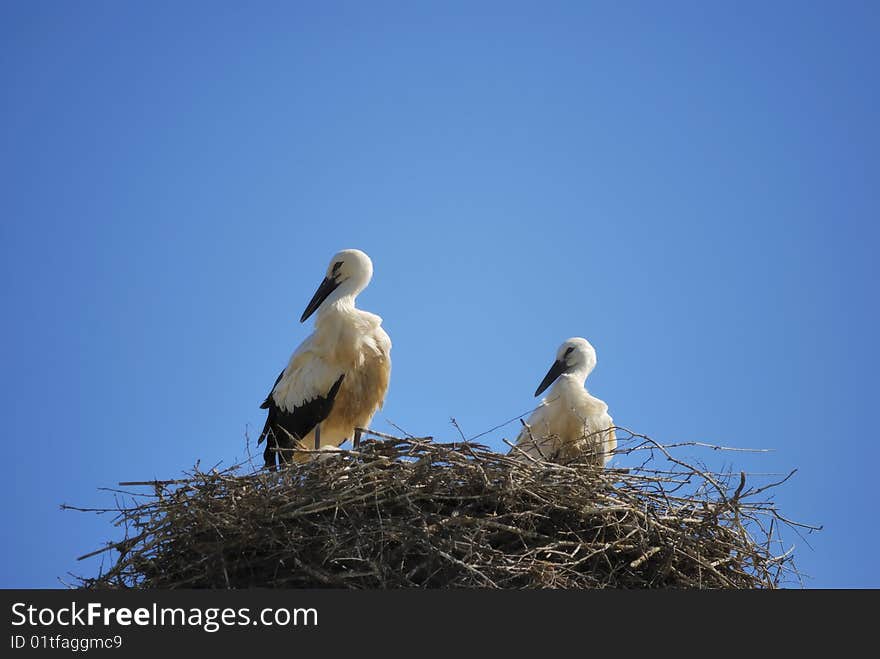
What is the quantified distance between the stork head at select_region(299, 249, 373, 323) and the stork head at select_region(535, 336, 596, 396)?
4.39 ft

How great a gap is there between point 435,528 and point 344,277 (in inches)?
108

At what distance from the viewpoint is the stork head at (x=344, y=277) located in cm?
696

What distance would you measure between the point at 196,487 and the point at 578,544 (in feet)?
5.28

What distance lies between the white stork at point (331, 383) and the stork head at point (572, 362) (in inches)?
48.7

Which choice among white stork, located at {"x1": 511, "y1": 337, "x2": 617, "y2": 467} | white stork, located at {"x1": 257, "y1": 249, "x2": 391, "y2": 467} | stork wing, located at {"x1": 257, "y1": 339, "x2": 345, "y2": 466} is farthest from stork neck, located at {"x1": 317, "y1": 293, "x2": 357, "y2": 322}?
white stork, located at {"x1": 511, "y1": 337, "x2": 617, "y2": 467}

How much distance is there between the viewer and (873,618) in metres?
3.99

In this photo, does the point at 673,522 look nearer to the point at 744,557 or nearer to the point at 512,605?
the point at 744,557

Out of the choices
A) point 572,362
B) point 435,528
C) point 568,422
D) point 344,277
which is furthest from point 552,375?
point 435,528

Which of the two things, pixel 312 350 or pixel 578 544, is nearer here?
pixel 578 544

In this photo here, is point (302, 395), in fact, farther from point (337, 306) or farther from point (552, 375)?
point (552, 375)

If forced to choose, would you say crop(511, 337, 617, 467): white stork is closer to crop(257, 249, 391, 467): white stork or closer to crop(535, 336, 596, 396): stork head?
crop(535, 336, 596, 396): stork head

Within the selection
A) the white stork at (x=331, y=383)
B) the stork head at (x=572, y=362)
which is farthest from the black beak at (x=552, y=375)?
the white stork at (x=331, y=383)

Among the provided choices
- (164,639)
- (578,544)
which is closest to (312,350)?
(578,544)

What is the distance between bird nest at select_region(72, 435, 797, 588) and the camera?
4555 millimetres
